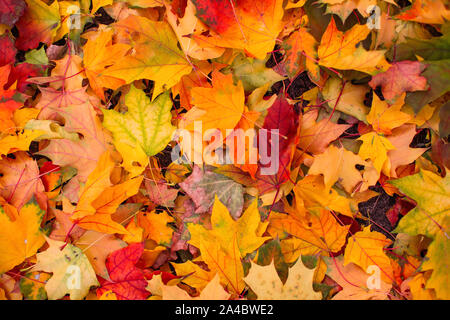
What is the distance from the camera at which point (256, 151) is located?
0.85 m

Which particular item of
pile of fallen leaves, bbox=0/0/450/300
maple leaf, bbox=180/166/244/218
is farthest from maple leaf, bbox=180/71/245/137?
maple leaf, bbox=180/166/244/218

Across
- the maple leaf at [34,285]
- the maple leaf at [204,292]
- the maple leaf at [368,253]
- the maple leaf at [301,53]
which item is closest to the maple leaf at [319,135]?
the maple leaf at [301,53]

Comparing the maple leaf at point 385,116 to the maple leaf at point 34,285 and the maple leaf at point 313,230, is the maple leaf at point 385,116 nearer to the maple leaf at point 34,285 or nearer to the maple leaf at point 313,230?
the maple leaf at point 313,230

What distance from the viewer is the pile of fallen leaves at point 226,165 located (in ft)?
2.69

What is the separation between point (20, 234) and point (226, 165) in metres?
0.50

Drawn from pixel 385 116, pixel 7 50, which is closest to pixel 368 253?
pixel 385 116

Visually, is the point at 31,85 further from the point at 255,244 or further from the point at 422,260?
the point at 422,260

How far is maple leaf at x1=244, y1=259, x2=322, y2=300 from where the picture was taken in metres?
0.79

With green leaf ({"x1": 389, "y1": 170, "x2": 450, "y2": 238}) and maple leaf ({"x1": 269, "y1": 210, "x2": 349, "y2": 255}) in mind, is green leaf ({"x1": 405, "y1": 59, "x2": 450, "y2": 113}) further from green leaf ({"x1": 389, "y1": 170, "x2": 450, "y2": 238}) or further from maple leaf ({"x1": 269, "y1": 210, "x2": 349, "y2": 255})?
maple leaf ({"x1": 269, "y1": 210, "x2": 349, "y2": 255})

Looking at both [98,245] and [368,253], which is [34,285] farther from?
[368,253]

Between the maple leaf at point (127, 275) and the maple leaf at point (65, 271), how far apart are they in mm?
43
